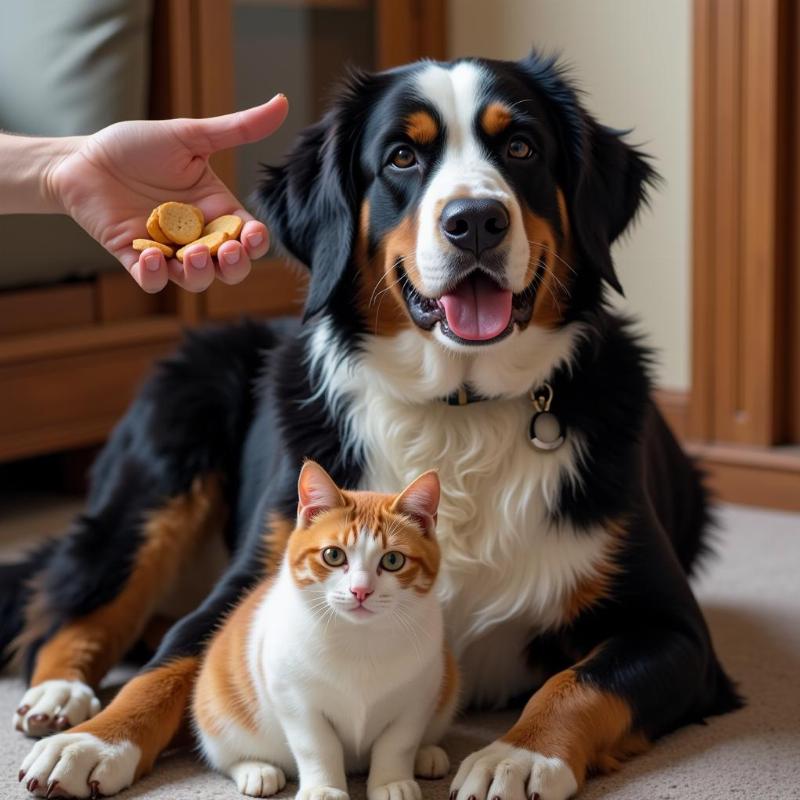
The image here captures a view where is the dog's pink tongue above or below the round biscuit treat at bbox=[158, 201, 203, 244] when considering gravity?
below

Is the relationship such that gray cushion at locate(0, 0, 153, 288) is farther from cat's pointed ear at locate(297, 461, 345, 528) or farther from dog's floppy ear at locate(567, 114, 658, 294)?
cat's pointed ear at locate(297, 461, 345, 528)

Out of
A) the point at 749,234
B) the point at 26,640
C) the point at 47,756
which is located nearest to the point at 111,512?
the point at 26,640

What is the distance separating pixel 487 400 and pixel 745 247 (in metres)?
1.56

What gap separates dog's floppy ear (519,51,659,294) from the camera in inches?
77.3

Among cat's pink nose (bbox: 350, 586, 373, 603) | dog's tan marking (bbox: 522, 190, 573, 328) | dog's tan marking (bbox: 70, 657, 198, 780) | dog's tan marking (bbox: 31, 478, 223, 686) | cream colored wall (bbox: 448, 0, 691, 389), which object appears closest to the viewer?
cat's pink nose (bbox: 350, 586, 373, 603)

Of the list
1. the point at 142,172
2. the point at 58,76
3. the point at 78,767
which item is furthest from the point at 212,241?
the point at 58,76

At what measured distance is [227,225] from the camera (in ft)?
6.01

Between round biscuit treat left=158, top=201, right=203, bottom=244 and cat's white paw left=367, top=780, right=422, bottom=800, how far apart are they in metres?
0.75

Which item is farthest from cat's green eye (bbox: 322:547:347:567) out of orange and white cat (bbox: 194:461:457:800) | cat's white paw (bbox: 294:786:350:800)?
cat's white paw (bbox: 294:786:350:800)

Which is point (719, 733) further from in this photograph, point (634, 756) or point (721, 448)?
point (721, 448)

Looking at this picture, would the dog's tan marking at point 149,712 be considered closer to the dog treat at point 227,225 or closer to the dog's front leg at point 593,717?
the dog's front leg at point 593,717

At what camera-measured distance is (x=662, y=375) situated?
363cm

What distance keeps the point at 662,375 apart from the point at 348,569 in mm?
2211

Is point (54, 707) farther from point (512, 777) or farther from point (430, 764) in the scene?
point (512, 777)
